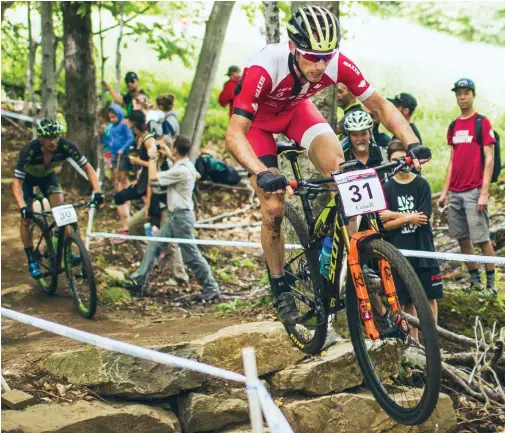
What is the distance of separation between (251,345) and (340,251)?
6.75 ft

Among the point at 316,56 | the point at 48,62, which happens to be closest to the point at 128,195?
the point at 48,62

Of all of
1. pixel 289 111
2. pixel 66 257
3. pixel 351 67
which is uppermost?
pixel 351 67

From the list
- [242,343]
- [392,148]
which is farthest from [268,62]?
[242,343]

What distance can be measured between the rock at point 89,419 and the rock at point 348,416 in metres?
1.04

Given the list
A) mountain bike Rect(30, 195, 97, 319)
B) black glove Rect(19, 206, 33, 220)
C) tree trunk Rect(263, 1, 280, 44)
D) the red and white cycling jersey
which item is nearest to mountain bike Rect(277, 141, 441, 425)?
the red and white cycling jersey

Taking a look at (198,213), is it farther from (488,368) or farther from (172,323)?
(488,368)

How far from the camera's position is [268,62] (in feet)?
15.3

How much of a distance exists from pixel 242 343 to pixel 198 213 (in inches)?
239

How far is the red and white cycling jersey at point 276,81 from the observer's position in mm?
4637

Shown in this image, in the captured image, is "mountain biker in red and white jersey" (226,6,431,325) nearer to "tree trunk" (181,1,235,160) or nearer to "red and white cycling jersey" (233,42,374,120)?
"red and white cycling jersey" (233,42,374,120)

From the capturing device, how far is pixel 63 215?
812 centimetres

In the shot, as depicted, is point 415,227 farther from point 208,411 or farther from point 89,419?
point 89,419

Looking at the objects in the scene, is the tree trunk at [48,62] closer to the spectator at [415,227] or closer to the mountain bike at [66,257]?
the mountain bike at [66,257]

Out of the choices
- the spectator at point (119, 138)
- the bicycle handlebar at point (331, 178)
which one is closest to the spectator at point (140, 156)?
the spectator at point (119, 138)
